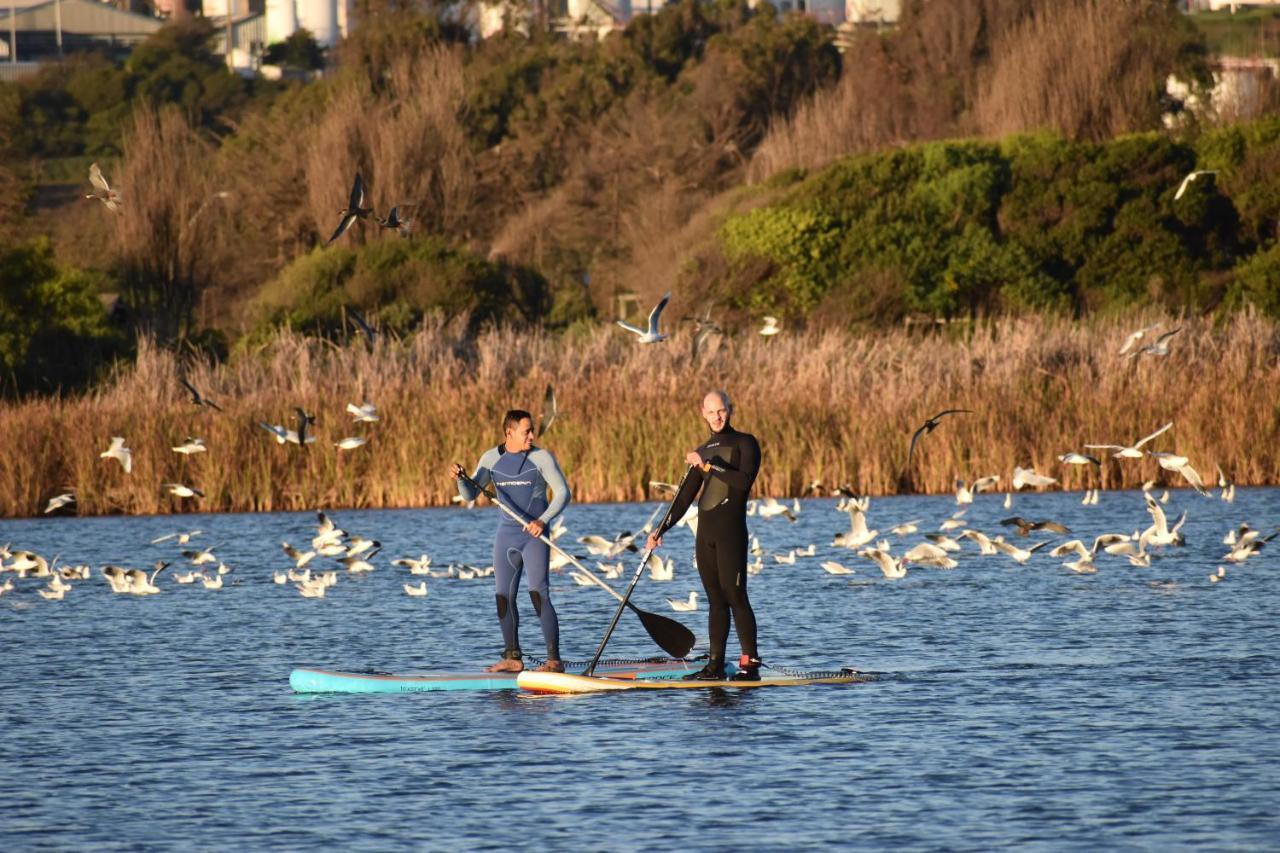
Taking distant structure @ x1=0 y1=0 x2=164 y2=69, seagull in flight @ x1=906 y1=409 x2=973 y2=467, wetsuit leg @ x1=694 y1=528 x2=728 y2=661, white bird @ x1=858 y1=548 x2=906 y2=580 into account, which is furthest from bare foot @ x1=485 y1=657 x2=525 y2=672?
Answer: distant structure @ x1=0 y1=0 x2=164 y2=69

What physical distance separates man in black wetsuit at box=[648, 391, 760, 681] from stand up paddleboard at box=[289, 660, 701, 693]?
4.04ft

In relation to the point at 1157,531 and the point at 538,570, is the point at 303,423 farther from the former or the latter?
the point at 538,570

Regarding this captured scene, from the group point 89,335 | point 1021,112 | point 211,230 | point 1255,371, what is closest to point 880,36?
point 1021,112

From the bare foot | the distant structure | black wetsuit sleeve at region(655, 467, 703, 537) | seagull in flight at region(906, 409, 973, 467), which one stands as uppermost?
the distant structure

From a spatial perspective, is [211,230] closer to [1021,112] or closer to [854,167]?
[854,167]

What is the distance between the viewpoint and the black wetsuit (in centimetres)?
1620

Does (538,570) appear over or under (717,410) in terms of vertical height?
under

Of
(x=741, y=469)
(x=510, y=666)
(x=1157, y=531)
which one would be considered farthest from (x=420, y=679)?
(x=1157, y=531)

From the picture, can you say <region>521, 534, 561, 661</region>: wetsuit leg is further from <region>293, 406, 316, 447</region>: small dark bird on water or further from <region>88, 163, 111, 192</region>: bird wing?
<region>293, 406, 316, 447</region>: small dark bird on water

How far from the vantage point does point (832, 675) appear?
1736 centimetres

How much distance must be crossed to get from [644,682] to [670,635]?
2.91 feet

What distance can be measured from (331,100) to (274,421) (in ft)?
102

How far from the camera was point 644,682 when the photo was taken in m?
17.2

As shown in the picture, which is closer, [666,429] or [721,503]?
[721,503]
